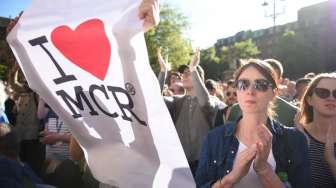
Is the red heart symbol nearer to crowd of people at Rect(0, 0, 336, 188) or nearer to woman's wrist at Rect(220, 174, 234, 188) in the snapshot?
crowd of people at Rect(0, 0, 336, 188)

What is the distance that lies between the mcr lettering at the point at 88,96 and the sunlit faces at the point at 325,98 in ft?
5.55

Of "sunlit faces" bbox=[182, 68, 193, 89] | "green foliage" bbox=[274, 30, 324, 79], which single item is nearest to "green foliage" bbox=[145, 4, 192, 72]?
"green foliage" bbox=[274, 30, 324, 79]

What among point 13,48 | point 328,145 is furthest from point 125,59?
point 328,145

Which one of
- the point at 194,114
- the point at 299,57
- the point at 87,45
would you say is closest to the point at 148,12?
the point at 87,45

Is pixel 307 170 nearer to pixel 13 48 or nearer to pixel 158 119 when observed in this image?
pixel 158 119

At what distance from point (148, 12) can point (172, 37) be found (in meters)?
30.3

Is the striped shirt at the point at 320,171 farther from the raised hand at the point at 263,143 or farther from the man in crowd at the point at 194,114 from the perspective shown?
the man in crowd at the point at 194,114

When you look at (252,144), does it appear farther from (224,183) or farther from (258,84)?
(258,84)

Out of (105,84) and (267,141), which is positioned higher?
(105,84)

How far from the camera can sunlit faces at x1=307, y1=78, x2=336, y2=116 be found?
2.92 metres

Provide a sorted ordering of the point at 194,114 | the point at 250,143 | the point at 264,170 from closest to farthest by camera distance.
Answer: the point at 264,170
the point at 250,143
the point at 194,114

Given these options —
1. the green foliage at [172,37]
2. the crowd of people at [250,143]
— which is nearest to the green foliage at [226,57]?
the green foliage at [172,37]

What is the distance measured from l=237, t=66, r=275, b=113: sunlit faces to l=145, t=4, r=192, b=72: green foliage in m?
27.5

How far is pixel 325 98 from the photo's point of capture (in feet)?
9.63
